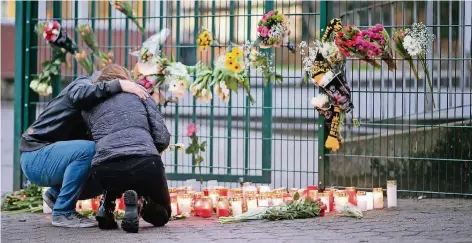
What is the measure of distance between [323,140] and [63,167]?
259 centimetres

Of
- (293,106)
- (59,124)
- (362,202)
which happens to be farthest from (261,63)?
(59,124)

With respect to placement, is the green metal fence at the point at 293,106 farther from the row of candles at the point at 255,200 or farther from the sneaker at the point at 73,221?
the sneaker at the point at 73,221

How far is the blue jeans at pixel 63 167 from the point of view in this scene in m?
7.77

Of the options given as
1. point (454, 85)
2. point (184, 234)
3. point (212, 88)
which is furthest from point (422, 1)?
point (184, 234)

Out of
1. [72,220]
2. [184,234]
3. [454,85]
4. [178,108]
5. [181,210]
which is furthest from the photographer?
[178,108]

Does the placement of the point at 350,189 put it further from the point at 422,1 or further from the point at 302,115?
the point at 422,1

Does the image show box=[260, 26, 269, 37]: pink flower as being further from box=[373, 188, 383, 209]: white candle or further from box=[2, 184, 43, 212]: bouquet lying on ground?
box=[2, 184, 43, 212]: bouquet lying on ground

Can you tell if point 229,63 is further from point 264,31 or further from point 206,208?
point 206,208

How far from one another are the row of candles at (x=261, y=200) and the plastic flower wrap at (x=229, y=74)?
3.59 ft

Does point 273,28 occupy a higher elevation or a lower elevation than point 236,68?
higher

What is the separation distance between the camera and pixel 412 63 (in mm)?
8758

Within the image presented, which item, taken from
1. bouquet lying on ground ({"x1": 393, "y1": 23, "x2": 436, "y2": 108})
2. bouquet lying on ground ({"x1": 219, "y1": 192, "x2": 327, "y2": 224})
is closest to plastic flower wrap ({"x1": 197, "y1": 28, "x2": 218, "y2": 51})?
bouquet lying on ground ({"x1": 393, "y1": 23, "x2": 436, "y2": 108})

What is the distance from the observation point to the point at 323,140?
9.17 meters

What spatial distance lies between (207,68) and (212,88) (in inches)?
13.7
